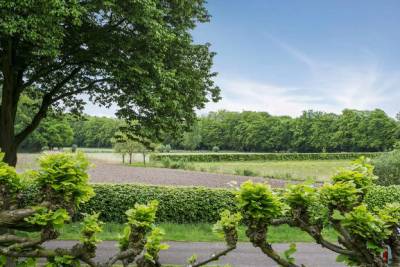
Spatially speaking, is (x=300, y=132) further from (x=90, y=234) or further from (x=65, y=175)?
(x=65, y=175)

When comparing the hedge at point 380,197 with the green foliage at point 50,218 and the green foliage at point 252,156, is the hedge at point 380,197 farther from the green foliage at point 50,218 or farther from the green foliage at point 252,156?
the green foliage at point 252,156

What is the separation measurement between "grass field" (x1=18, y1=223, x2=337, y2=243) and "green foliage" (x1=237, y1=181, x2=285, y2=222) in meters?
9.40

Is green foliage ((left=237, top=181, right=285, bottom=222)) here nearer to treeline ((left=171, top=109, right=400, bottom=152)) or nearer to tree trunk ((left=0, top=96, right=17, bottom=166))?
tree trunk ((left=0, top=96, right=17, bottom=166))

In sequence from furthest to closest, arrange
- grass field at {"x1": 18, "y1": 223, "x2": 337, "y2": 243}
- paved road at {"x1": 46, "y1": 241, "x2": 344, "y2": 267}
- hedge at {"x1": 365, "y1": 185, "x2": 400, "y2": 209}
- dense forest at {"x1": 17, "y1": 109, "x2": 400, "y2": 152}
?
dense forest at {"x1": 17, "y1": 109, "x2": 400, "y2": 152}
hedge at {"x1": 365, "y1": 185, "x2": 400, "y2": 209}
grass field at {"x1": 18, "y1": 223, "x2": 337, "y2": 243}
paved road at {"x1": 46, "y1": 241, "x2": 344, "y2": 267}

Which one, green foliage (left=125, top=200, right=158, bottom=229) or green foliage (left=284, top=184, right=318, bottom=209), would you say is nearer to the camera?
green foliage (left=125, top=200, right=158, bottom=229)

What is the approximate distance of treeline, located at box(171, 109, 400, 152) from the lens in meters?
103

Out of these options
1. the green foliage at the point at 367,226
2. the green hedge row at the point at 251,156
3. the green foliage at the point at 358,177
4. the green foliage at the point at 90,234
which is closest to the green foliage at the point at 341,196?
the green foliage at the point at 358,177

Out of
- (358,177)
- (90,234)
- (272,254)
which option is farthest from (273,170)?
(90,234)

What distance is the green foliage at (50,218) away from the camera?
17.3 feet

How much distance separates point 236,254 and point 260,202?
780 cm

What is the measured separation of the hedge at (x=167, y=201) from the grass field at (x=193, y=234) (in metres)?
0.56

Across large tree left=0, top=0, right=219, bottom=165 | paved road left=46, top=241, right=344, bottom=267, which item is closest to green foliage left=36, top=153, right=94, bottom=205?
paved road left=46, top=241, right=344, bottom=267

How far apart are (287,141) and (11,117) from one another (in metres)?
110

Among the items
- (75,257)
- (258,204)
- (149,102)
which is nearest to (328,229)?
(149,102)
